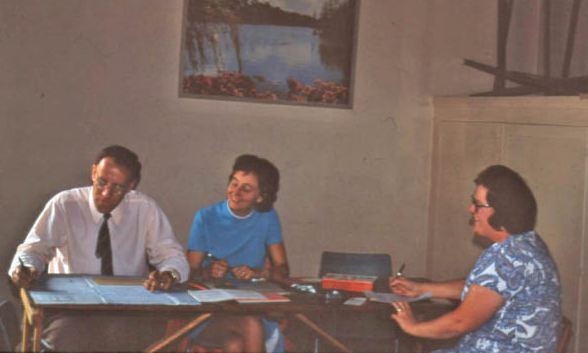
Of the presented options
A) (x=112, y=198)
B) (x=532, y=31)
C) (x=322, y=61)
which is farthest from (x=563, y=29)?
(x=112, y=198)

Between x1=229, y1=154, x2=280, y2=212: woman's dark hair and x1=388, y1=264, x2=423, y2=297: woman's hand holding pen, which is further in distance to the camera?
x1=229, y1=154, x2=280, y2=212: woman's dark hair

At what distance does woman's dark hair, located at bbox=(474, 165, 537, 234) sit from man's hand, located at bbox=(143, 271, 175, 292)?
1.34 metres

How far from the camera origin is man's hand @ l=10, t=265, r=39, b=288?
393cm

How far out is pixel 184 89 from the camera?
618 centimetres

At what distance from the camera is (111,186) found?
4.62 m

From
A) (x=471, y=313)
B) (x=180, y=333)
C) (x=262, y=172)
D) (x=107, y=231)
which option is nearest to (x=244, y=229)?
(x=262, y=172)

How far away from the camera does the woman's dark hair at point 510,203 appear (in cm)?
391

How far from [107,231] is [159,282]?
73 cm

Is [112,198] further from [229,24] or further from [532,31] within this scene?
[532,31]

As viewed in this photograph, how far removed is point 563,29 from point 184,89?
103 inches

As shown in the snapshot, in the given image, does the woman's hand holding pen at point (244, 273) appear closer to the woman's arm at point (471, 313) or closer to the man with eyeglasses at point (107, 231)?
the man with eyeglasses at point (107, 231)

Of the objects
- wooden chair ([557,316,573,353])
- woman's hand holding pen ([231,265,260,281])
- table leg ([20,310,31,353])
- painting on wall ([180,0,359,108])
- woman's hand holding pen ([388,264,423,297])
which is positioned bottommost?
table leg ([20,310,31,353])

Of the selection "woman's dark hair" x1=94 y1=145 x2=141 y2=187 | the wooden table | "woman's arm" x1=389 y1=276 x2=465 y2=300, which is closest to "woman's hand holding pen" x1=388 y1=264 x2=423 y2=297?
"woman's arm" x1=389 y1=276 x2=465 y2=300

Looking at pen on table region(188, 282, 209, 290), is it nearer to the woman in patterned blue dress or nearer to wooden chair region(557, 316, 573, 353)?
the woman in patterned blue dress
